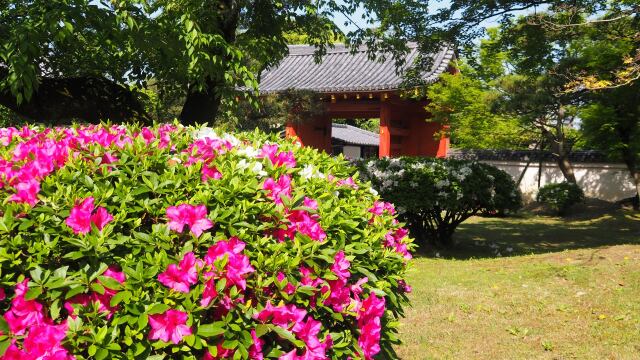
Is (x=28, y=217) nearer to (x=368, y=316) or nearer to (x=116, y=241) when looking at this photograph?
(x=116, y=241)

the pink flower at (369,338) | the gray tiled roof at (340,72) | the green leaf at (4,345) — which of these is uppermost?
the gray tiled roof at (340,72)

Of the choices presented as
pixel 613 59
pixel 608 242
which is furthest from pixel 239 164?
pixel 613 59

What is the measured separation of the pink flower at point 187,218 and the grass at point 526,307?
2.68 m

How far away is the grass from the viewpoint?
4570 mm

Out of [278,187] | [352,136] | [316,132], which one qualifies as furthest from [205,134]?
[352,136]

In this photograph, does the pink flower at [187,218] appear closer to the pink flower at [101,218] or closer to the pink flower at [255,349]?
the pink flower at [101,218]

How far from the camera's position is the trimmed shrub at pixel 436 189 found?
9.27 metres

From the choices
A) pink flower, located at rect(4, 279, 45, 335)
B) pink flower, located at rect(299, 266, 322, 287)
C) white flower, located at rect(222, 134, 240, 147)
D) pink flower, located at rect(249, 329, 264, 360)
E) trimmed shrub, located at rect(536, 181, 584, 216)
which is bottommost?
trimmed shrub, located at rect(536, 181, 584, 216)

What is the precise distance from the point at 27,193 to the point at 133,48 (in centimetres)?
524

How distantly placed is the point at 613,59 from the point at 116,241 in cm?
1412

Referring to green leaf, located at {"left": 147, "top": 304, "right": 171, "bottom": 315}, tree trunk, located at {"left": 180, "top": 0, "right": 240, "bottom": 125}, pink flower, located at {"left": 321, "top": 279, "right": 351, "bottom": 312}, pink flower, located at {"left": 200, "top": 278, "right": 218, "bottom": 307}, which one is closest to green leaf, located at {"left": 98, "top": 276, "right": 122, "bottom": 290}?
green leaf, located at {"left": 147, "top": 304, "right": 171, "bottom": 315}

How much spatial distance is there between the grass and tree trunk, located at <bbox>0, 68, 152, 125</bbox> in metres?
4.33

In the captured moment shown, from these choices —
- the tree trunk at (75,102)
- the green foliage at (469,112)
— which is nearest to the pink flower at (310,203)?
the tree trunk at (75,102)

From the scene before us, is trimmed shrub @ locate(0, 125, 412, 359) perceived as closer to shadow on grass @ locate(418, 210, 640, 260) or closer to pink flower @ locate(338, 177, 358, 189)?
pink flower @ locate(338, 177, 358, 189)
